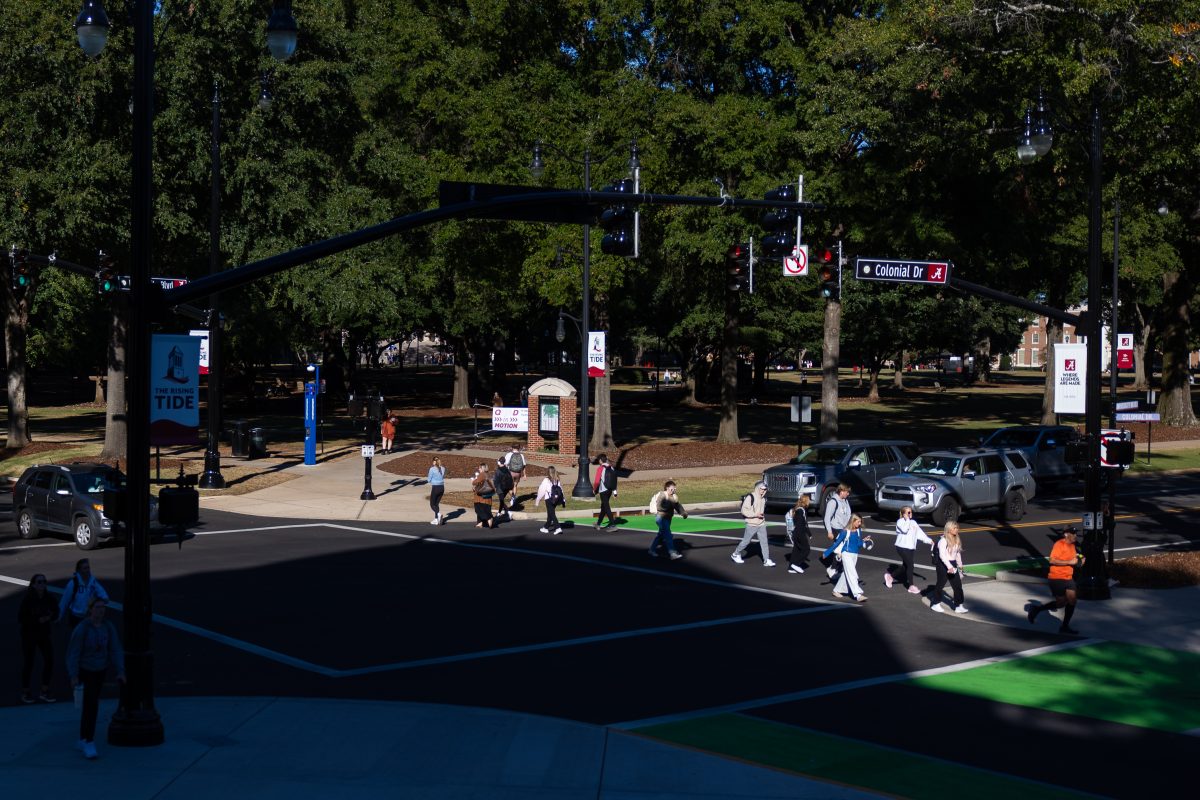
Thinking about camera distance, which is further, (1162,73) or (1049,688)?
(1162,73)

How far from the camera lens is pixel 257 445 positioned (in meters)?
40.5

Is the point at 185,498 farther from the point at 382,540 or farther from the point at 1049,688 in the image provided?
the point at 382,540

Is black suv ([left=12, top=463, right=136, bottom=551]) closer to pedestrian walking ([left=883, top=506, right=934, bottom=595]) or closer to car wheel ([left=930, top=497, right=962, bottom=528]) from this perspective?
pedestrian walking ([left=883, top=506, right=934, bottom=595])

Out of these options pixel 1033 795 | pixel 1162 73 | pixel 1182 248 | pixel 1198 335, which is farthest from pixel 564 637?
pixel 1198 335

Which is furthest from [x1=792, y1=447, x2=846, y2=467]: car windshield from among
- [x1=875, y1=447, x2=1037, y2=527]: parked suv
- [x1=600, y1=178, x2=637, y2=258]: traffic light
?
[x1=600, y1=178, x2=637, y2=258]: traffic light

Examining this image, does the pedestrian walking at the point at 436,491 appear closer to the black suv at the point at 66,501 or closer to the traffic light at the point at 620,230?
the black suv at the point at 66,501

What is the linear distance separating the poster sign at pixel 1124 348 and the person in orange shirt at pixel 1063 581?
25.6 meters

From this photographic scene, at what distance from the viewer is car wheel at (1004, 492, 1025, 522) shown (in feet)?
92.0

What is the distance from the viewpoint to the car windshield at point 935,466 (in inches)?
1077

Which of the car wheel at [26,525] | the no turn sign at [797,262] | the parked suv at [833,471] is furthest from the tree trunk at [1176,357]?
the car wheel at [26,525]

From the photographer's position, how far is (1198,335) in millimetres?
83812

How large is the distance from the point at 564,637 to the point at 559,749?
Answer: 488cm

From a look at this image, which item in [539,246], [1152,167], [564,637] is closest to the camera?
[564,637]

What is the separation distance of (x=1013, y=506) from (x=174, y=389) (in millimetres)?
20724
